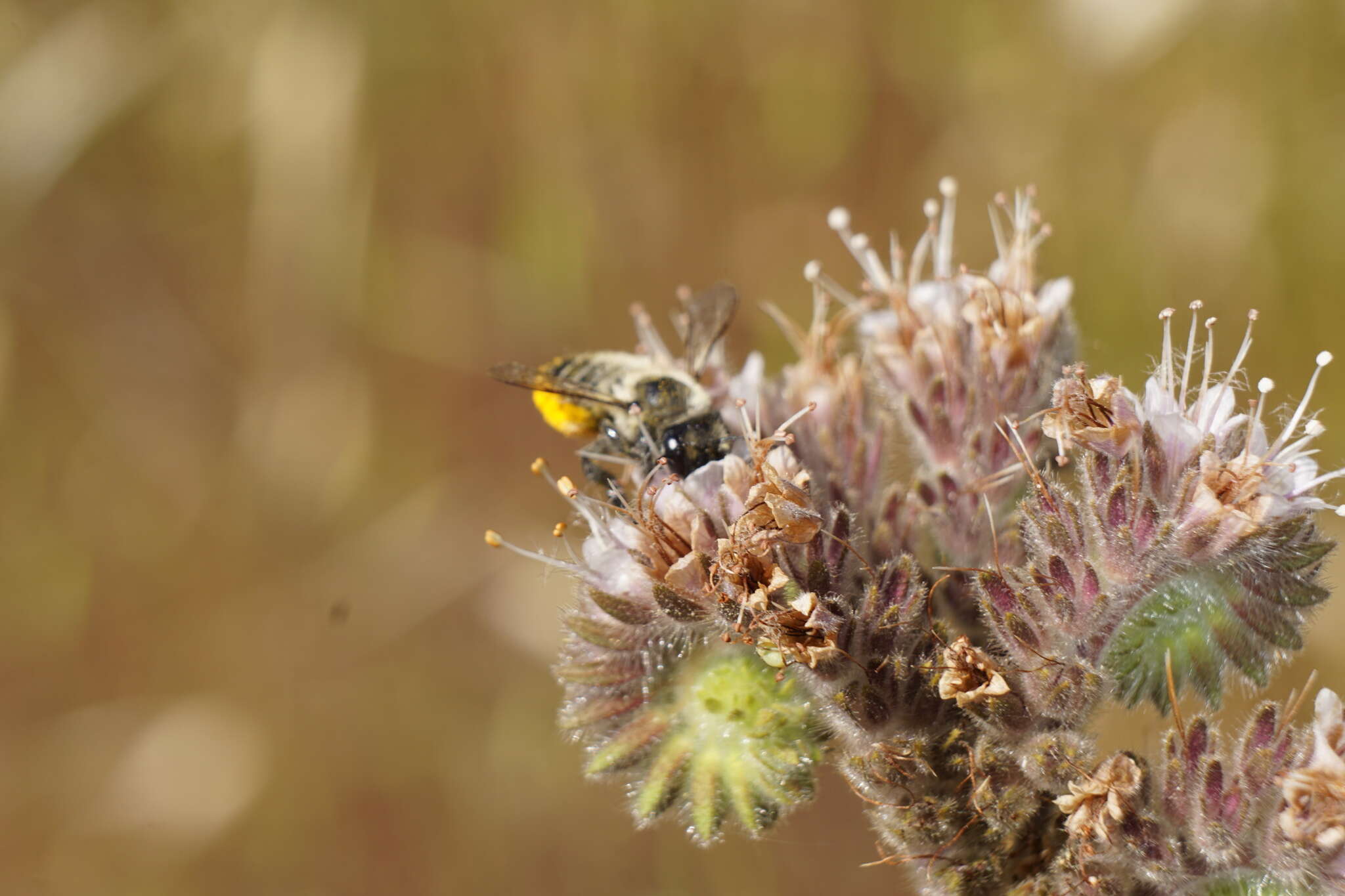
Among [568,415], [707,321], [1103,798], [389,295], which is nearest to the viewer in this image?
[1103,798]

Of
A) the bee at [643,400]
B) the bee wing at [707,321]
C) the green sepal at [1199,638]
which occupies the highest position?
the bee wing at [707,321]

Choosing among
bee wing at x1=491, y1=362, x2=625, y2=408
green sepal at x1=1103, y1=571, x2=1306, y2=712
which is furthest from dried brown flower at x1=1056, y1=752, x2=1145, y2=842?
bee wing at x1=491, y1=362, x2=625, y2=408

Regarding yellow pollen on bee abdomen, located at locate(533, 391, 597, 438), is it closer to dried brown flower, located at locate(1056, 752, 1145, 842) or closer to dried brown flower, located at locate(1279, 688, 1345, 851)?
dried brown flower, located at locate(1056, 752, 1145, 842)

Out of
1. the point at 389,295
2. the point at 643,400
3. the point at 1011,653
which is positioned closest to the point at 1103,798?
the point at 1011,653

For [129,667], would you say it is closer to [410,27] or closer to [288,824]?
[288,824]

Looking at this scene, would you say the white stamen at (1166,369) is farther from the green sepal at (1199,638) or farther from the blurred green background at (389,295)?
the blurred green background at (389,295)

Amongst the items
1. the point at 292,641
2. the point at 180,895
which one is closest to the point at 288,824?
the point at 180,895

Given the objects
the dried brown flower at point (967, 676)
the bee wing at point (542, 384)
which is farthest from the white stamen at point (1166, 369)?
the bee wing at point (542, 384)

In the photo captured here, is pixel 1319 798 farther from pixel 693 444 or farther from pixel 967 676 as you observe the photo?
pixel 693 444
